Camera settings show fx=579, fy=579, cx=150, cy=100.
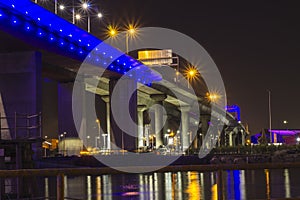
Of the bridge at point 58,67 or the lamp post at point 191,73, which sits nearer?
the bridge at point 58,67

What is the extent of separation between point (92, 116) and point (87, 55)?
893 inches

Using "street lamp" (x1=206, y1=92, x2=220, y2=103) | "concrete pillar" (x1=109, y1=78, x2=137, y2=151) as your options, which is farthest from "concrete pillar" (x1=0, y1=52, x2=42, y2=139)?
"street lamp" (x1=206, y1=92, x2=220, y2=103)

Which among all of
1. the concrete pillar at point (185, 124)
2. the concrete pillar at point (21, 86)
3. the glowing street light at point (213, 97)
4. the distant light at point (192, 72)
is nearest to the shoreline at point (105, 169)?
the concrete pillar at point (21, 86)

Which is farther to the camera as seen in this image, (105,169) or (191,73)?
(191,73)

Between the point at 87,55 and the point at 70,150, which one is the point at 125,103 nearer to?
the point at 70,150

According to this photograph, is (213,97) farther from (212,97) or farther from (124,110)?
(124,110)

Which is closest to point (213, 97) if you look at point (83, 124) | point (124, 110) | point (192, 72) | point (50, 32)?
point (192, 72)

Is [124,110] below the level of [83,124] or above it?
above

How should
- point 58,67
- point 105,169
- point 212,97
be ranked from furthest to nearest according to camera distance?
1. point 212,97
2. point 58,67
3. point 105,169

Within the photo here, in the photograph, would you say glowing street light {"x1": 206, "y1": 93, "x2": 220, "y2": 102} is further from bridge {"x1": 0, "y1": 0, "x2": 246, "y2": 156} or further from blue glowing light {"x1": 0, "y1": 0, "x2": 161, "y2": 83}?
blue glowing light {"x1": 0, "y1": 0, "x2": 161, "y2": 83}

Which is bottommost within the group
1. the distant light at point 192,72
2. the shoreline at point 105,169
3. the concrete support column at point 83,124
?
the shoreline at point 105,169

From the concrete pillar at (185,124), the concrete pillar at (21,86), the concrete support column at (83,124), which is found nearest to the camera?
the concrete pillar at (21,86)

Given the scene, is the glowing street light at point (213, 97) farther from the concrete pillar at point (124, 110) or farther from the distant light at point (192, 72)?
the concrete pillar at point (124, 110)

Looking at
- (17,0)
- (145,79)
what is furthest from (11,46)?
(145,79)
